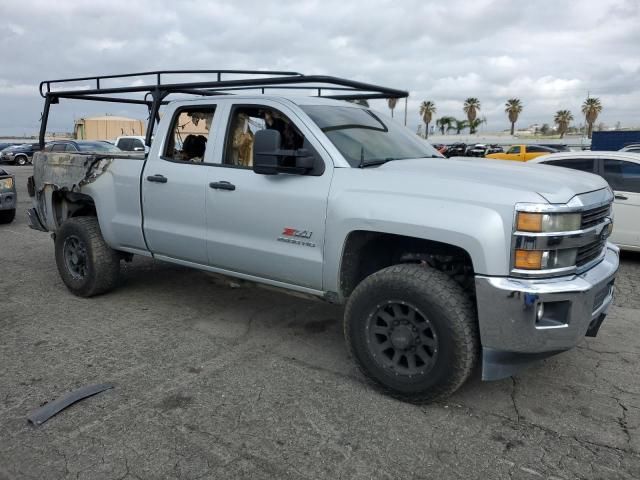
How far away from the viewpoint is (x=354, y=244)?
3.73m

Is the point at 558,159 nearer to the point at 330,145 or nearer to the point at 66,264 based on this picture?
the point at 330,145

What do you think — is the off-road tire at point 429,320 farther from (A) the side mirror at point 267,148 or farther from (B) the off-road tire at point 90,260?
(B) the off-road tire at point 90,260

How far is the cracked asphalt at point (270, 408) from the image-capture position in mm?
2877

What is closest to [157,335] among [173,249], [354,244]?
[173,249]

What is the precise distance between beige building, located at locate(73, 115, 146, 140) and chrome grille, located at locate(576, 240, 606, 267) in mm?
28144

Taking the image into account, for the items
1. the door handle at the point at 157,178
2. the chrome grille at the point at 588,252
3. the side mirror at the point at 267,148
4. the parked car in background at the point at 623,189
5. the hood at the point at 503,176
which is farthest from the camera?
the parked car in background at the point at 623,189

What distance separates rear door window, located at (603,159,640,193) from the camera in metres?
→ 7.38

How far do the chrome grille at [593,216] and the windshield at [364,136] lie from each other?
1.38 m

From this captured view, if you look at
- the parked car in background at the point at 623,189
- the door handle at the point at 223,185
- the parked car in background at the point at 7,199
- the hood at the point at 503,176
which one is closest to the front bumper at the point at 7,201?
the parked car in background at the point at 7,199

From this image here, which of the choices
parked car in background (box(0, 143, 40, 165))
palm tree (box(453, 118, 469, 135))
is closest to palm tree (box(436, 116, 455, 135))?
palm tree (box(453, 118, 469, 135))

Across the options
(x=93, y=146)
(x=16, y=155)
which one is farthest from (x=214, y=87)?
(x=16, y=155)

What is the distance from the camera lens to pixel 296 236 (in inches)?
154

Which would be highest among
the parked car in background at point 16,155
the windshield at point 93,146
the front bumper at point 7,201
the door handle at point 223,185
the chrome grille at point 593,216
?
the door handle at point 223,185

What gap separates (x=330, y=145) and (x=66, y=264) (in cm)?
344
